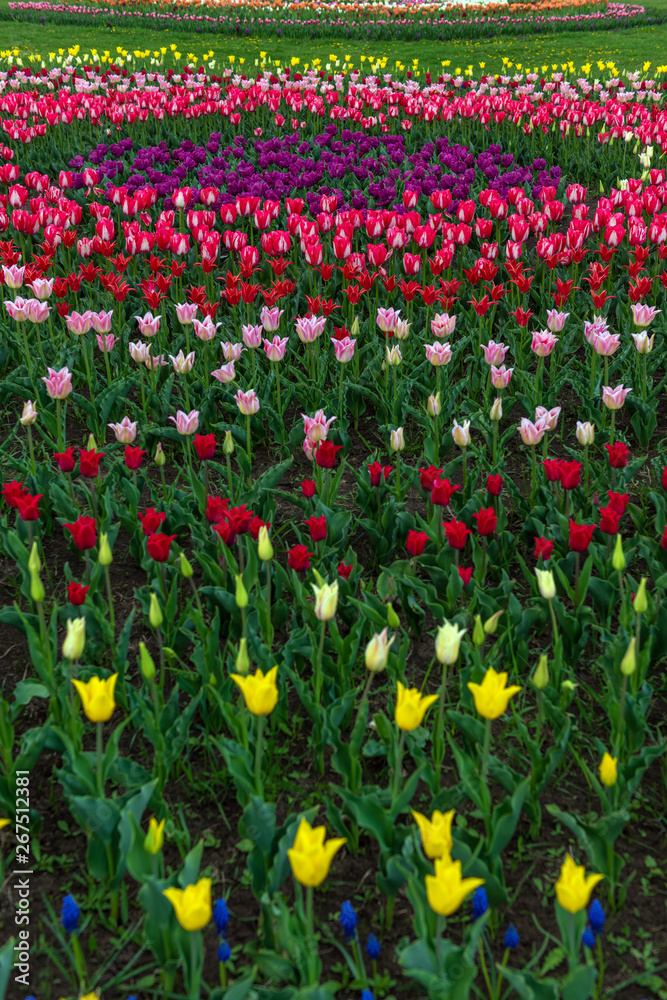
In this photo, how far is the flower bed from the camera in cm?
225

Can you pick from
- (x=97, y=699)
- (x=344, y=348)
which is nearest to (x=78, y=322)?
(x=344, y=348)

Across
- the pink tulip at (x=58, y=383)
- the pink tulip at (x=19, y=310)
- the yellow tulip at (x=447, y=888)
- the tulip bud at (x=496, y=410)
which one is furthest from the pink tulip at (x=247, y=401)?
the yellow tulip at (x=447, y=888)

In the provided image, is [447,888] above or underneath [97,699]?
underneath

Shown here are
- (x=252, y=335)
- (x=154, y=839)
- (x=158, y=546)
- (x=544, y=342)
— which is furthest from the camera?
(x=252, y=335)

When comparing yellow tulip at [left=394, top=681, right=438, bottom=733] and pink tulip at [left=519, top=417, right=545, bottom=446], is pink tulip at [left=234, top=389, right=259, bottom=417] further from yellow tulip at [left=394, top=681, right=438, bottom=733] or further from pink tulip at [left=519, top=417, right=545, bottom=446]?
yellow tulip at [left=394, top=681, right=438, bottom=733]

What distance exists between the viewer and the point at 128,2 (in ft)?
84.2

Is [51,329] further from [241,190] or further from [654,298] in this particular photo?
[654,298]

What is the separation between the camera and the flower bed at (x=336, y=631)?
7.39ft

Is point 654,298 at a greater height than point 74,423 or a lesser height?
greater

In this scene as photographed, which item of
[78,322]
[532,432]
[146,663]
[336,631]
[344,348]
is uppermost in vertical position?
[78,322]

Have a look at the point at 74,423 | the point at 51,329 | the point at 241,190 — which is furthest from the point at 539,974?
the point at 241,190

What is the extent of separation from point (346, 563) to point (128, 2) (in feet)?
89.7

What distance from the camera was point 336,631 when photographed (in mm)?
3096

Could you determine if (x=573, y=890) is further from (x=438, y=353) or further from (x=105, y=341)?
(x=105, y=341)
